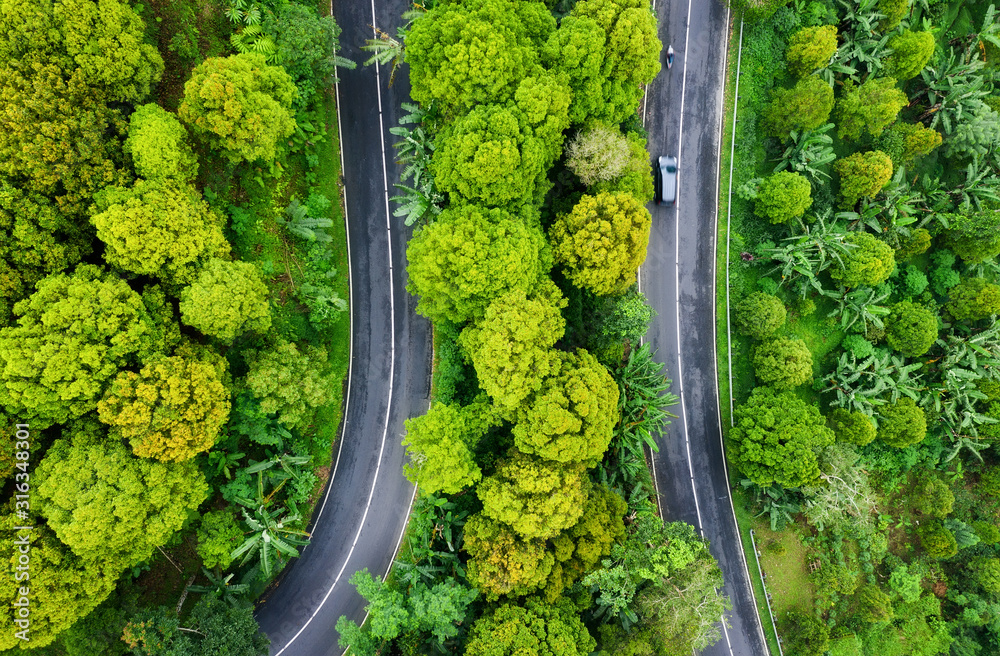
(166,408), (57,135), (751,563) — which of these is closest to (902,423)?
(751,563)

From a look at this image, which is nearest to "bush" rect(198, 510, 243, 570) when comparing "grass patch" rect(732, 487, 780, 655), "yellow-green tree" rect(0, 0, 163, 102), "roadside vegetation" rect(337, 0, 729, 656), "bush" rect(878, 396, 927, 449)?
"roadside vegetation" rect(337, 0, 729, 656)

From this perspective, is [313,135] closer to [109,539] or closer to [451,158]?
[451,158]

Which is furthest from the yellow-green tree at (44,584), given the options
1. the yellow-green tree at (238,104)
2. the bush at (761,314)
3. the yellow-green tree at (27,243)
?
the bush at (761,314)

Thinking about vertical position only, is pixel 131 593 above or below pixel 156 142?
below

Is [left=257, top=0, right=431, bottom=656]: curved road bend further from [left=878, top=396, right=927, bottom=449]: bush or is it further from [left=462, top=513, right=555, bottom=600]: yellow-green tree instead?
[left=878, top=396, right=927, bottom=449]: bush

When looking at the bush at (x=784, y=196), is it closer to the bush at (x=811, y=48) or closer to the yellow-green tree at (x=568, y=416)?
the bush at (x=811, y=48)

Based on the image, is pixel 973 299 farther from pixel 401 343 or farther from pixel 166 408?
pixel 166 408

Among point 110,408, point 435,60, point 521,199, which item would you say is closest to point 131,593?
point 110,408
